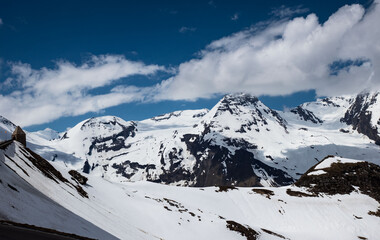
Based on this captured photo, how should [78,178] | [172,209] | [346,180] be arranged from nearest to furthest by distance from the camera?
[78,178] < [172,209] < [346,180]

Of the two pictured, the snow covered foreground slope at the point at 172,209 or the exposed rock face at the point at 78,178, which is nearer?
the snow covered foreground slope at the point at 172,209

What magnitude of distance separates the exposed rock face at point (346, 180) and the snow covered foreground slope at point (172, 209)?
213 centimetres

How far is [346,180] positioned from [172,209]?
7938 cm

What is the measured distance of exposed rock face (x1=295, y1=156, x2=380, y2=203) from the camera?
11219 centimetres

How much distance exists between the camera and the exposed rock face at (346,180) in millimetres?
112188

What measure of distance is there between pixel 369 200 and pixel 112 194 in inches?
3474

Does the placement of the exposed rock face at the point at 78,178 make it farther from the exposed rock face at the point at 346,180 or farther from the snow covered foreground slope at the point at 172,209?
the exposed rock face at the point at 346,180

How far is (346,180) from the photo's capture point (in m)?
117

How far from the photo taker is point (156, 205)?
71500 millimetres

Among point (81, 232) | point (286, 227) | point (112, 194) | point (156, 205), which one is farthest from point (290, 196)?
point (81, 232)

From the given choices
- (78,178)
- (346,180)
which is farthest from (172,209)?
(346,180)

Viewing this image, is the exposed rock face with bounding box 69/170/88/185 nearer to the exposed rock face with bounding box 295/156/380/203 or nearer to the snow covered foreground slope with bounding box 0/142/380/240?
the snow covered foreground slope with bounding box 0/142/380/240

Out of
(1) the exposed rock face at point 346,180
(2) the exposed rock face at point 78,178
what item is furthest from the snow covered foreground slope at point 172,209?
(1) the exposed rock face at point 346,180

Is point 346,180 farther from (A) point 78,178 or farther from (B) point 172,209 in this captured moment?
(A) point 78,178
